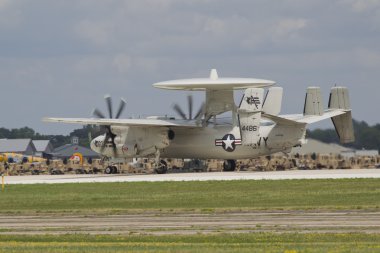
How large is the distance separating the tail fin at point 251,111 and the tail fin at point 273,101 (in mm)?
5393

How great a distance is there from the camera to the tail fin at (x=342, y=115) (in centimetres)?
6919

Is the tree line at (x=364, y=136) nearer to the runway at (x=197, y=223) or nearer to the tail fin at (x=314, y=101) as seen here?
the tail fin at (x=314, y=101)

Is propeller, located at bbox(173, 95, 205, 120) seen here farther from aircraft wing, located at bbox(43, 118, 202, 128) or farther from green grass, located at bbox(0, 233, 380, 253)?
green grass, located at bbox(0, 233, 380, 253)

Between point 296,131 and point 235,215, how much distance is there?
106 feet

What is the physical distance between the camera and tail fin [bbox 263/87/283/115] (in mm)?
71938

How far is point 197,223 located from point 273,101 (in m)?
41.3

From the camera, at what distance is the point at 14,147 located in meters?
136

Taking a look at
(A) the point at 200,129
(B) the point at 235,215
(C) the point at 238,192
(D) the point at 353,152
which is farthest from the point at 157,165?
(B) the point at 235,215

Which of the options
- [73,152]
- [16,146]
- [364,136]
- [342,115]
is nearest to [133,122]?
[342,115]

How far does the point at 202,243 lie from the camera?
24.8 m

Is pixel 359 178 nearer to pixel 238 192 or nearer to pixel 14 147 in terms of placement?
pixel 238 192

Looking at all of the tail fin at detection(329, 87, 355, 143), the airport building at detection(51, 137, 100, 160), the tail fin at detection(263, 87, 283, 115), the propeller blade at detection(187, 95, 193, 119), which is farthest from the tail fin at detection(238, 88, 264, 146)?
the airport building at detection(51, 137, 100, 160)

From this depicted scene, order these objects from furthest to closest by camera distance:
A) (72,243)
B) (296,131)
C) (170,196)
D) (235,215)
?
(296,131) < (170,196) < (235,215) < (72,243)

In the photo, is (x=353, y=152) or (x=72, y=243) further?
(x=353, y=152)
